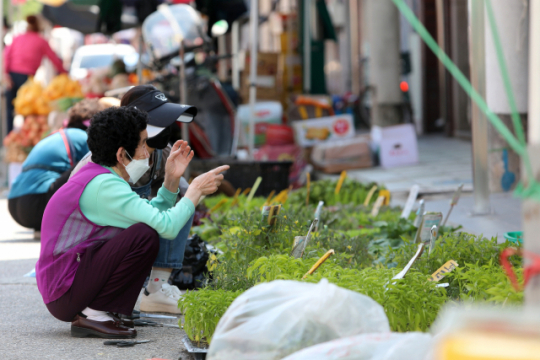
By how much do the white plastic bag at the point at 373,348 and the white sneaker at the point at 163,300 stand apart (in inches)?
68.5

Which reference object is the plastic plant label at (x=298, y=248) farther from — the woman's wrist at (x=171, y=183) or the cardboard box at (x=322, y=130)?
the cardboard box at (x=322, y=130)

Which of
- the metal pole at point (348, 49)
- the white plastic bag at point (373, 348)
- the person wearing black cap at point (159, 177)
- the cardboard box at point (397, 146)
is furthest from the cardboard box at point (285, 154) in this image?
the metal pole at point (348, 49)

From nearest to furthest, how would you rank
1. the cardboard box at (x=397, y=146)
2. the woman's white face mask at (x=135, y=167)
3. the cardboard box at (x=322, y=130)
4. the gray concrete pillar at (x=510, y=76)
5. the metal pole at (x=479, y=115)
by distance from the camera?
the woman's white face mask at (x=135, y=167) → the metal pole at (x=479, y=115) → the gray concrete pillar at (x=510, y=76) → the cardboard box at (x=397, y=146) → the cardboard box at (x=322, y=130)

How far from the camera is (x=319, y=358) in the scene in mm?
1866

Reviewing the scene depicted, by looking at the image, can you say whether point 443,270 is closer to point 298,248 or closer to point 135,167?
point 298,248

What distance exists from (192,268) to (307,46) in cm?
811

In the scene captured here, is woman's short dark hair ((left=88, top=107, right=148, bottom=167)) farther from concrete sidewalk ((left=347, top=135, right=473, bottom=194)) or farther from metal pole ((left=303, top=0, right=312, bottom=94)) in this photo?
metal pole ((left=303, top=0, right=312, bottom=94))

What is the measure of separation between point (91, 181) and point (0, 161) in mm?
8458

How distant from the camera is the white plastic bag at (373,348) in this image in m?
A: 1.79

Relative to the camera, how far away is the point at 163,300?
11.7 feet

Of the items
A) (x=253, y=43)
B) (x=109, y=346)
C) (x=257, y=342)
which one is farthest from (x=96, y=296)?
(x=253, y=43)

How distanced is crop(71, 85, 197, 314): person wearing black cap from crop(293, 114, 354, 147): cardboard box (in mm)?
5420

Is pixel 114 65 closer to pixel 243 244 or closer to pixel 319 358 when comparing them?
pixel 243 244

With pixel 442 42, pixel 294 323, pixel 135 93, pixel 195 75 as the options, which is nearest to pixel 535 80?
pixel 294 323
